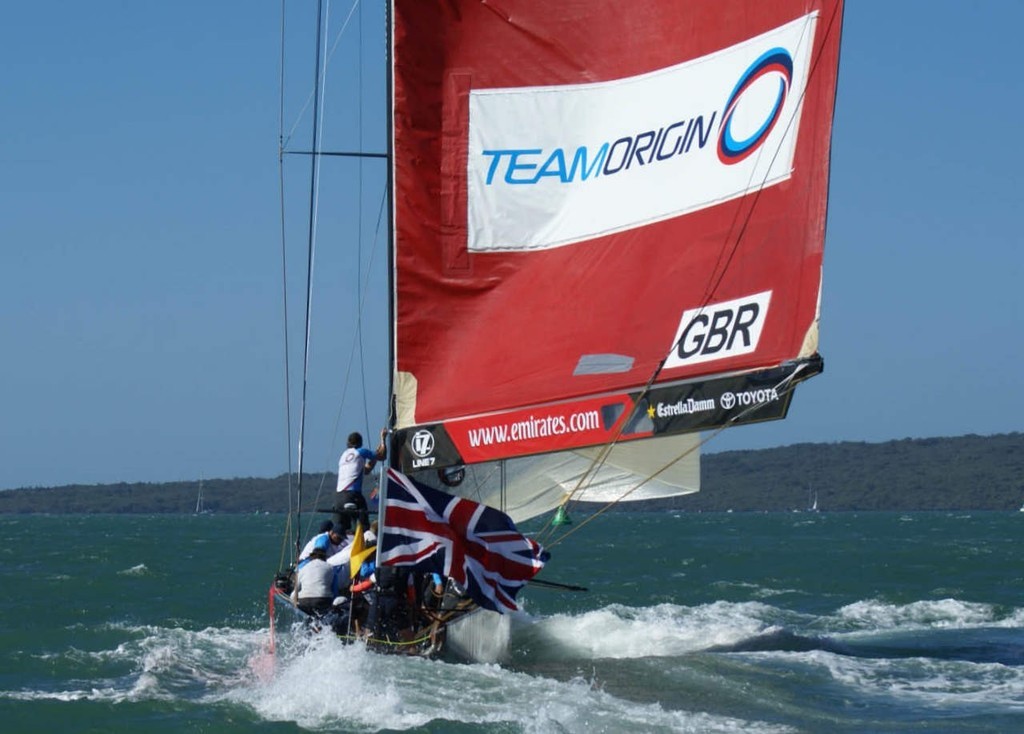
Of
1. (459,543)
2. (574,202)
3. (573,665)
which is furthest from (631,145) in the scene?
(573,665)

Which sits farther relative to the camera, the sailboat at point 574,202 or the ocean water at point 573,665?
the sailboat at point 574,202

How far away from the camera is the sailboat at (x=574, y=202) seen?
1315 cm

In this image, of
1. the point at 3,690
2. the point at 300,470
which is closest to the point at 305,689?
the point at 300,470

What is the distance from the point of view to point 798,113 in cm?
1311

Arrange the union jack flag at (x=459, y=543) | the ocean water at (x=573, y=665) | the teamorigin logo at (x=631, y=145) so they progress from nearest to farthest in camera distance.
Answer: the ocean water at (x=573, y=665) < the union jack flag at (x=459, y=543) < the teamorigin logo at (x=631, y=145)

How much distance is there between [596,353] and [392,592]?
3081 mm

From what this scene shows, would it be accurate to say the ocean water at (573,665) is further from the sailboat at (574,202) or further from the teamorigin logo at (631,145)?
the teamorigin logo at (631,145)

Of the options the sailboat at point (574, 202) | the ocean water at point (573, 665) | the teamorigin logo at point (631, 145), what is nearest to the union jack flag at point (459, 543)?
the sailboat at point (574, 202)

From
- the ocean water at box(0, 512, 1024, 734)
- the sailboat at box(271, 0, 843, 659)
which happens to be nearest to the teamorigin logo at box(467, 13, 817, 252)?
the sailboat at box(271, 0, 843, 659)

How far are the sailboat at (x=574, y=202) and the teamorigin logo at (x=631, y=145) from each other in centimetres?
1

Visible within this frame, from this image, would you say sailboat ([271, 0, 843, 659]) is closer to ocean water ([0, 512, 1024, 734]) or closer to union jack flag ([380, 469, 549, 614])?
union jack flag ([380, 469, 549, 614])

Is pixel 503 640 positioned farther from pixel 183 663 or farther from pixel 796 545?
pixel 796 545

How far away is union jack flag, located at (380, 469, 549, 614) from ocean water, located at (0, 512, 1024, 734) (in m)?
0.96

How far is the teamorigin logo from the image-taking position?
13234 mm
